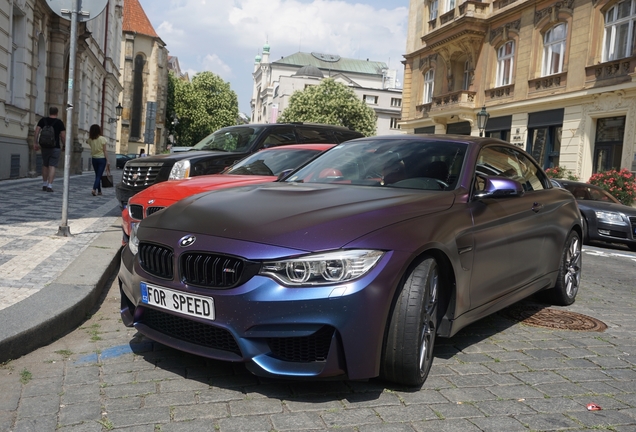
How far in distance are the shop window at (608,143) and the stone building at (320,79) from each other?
6704cm

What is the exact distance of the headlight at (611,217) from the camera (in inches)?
521

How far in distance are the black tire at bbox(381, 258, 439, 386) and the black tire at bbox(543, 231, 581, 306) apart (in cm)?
287

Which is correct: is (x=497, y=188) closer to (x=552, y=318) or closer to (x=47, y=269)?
(x=552, y=318)

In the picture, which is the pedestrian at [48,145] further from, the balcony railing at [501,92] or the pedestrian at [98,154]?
the balcony railing at [501,92]

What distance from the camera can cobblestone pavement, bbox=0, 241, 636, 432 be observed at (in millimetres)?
3107

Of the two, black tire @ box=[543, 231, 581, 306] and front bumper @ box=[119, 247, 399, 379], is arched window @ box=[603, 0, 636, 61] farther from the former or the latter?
front bumper @ box=[119, 247, 399, 379]

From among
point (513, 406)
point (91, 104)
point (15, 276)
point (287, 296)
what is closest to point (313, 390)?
point (287, 296)

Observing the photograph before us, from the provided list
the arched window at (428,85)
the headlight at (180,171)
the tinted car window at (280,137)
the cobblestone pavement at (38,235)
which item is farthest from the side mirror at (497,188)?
the arched window at (428,85)

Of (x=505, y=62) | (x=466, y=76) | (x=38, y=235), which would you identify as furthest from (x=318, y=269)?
(x=466, y=76)

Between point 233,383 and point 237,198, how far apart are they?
3.78ft

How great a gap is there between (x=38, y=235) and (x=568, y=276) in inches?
234

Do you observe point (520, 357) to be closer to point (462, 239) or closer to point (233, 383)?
point (462, 239)

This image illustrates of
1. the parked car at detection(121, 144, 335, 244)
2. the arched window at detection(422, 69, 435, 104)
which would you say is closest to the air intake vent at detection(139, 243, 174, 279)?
the parked car at detection(121, 144, 335, 244)

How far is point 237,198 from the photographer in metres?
4.11
